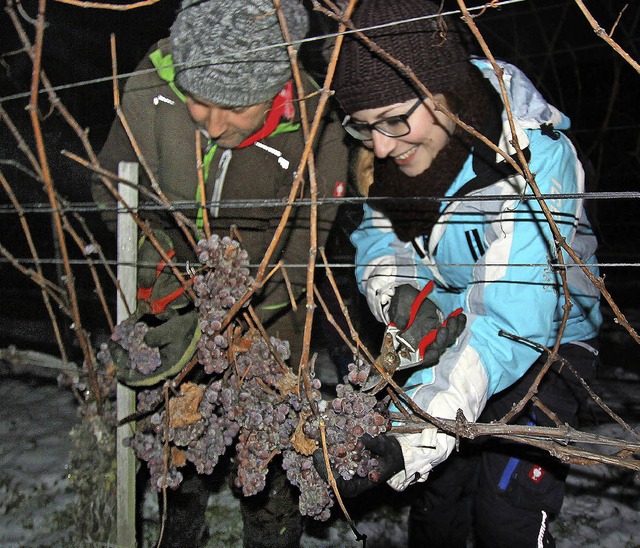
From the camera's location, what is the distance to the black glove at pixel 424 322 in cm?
149

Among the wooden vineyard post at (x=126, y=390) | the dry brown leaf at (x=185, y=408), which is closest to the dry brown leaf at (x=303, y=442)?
the dry brown leaf at (x=185, y=408)

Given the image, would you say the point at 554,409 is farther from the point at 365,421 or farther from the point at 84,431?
the point at 84,431

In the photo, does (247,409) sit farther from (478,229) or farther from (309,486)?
(478,229)

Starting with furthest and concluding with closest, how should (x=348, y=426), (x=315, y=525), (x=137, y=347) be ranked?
(x=315, y=525) → (x=137, y=347) → (x=348, y=426)

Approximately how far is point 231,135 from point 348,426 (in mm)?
938

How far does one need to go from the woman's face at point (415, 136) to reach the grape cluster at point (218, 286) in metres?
0.47

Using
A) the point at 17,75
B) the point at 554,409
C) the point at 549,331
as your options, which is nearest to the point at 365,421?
the point at 549,331

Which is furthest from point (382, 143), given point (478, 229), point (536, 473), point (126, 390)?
point (536, 473)

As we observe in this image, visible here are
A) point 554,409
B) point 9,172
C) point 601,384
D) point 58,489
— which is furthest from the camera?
point 601,384

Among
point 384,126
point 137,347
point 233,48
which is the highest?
point 233,48

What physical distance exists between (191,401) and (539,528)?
1105mm

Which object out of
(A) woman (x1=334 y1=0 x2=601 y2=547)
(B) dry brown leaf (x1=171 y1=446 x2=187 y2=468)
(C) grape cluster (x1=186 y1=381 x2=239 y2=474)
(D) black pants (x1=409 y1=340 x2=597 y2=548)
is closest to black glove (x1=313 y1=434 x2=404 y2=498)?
(A) woman (x1=334 y1=0 x2=601 y2=547)

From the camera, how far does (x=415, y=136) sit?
4.84ft

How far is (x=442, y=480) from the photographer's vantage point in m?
1.97
